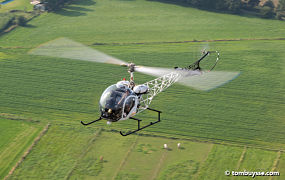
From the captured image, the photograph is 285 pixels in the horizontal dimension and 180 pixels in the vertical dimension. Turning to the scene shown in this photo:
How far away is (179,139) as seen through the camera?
45.3 meters

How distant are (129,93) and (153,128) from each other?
1630 centimetres

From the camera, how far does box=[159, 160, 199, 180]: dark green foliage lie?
1592 inches

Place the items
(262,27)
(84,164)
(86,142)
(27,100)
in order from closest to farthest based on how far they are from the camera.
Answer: (84,164)
(86,142)
(27,100)
(262,27)

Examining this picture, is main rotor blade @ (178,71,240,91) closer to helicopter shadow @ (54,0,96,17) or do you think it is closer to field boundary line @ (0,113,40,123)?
field boundary line @ (0,113,40,123)

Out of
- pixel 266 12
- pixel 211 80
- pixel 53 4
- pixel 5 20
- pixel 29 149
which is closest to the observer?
pixel 29 149

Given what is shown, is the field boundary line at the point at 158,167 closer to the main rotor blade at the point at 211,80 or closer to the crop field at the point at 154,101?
the crop field at the point at 154,101

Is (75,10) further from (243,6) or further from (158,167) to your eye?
(158,167)

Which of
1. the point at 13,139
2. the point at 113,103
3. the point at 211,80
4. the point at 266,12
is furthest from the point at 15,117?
the point at 266,12

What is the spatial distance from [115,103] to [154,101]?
858 inches

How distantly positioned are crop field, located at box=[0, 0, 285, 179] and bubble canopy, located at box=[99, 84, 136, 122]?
39.1ft

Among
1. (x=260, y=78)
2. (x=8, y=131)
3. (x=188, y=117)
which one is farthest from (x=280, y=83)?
(x=8, y=131)

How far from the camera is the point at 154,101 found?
5188cm

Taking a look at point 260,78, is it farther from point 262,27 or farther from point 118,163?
point 118,163

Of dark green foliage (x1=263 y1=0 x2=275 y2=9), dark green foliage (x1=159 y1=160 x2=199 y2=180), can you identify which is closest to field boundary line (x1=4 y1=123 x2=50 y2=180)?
dark green foliage (x1=159 y1=160 x2=199 y2=180)
